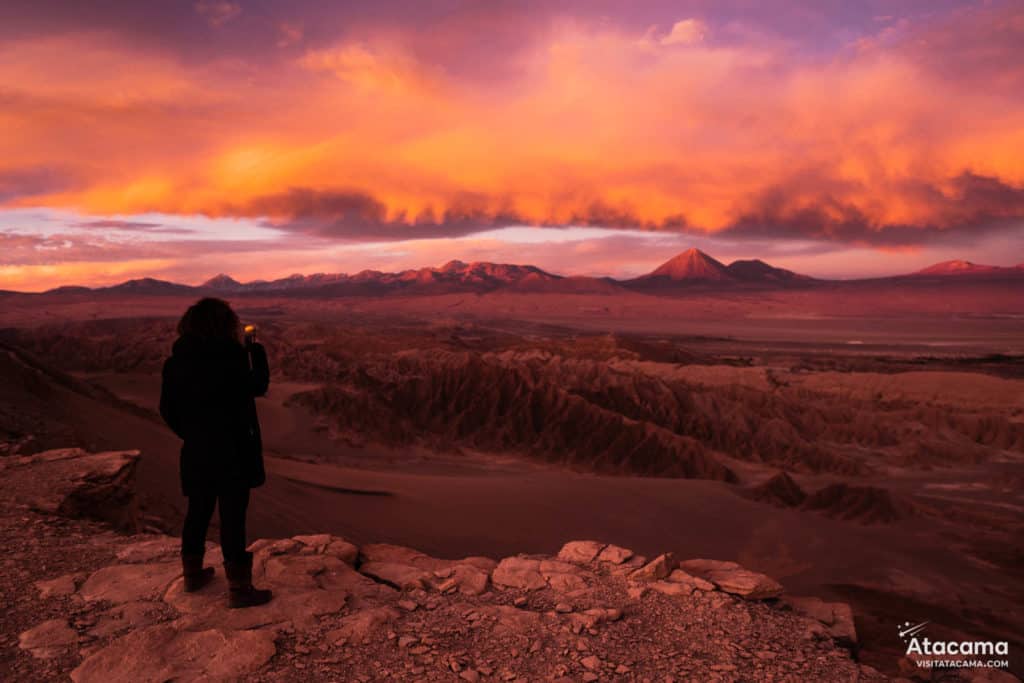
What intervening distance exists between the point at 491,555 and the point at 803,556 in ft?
25.4

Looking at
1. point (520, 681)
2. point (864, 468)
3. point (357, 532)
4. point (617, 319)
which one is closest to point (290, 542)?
point (520, 681)

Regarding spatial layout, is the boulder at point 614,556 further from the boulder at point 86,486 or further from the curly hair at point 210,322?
the boulder at point 86,486

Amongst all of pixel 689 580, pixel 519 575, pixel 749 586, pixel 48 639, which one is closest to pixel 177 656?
pixel 48 639

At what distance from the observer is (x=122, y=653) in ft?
9.52

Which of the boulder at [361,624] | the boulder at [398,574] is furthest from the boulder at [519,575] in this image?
the boulder at [361,624]

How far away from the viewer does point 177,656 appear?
2914 millimetres

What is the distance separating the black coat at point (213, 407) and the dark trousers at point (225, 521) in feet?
0.21

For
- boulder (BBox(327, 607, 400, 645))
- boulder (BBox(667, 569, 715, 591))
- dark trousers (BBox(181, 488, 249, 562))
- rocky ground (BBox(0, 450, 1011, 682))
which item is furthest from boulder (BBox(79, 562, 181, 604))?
boulder (BBox(667, 569, 715, 591))

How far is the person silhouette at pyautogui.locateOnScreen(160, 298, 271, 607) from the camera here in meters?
3.17

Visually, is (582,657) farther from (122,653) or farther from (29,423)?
(29,423)

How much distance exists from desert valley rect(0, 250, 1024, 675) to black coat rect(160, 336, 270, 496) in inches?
167

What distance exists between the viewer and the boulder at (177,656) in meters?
2.77

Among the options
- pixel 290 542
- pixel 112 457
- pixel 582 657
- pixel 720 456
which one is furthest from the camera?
pixel 720 456

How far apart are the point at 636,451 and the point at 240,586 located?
2328 centimetres
